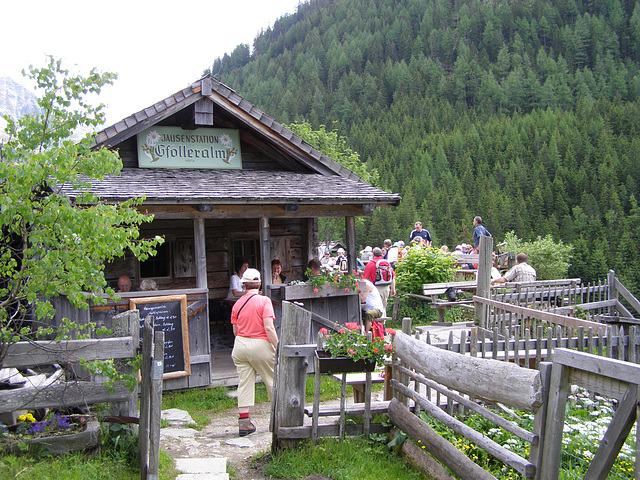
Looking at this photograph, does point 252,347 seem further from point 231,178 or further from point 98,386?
point 231,178

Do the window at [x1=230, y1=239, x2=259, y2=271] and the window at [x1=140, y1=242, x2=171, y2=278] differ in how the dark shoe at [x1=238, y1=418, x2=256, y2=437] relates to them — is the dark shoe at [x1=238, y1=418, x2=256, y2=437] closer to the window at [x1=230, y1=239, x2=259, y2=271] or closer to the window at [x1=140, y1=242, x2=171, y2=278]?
the window at [x1=140, y1=242, x2=171, y2=278]

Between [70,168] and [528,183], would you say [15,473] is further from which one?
[528,183]

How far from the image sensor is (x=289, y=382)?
5.68 m

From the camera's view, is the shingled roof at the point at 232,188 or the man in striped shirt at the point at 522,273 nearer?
the shingled roof at the point at 232,188

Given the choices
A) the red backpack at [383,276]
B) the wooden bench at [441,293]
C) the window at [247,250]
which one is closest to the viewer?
the red backpack at [383,276]

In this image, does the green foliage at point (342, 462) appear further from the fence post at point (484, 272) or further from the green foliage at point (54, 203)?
the fence post at point (484, 272)

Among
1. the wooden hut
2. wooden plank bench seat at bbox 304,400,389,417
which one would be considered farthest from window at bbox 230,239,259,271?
wooden plank bench seat at bbox 304,400,389,417

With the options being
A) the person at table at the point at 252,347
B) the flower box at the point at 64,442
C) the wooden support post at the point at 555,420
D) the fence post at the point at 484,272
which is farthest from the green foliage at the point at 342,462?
the fence post at the point at 484,272

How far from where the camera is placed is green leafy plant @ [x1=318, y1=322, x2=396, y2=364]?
18.6ft

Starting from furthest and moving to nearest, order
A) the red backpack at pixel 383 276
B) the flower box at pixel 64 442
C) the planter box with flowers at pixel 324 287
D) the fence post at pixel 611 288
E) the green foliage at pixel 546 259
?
the green foliage at pixel 546 259
the fence post at pixel 611 288
the red backpack at pixel 383 276
the planter box with flowers at pixel 324 287
the flower box at pixel 64 442

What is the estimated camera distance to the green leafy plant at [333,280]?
32.2 feet

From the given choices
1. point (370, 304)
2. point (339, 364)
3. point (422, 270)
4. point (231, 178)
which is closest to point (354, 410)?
point (339, 364)

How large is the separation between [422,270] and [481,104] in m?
109

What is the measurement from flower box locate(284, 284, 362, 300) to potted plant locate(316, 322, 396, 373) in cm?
390
